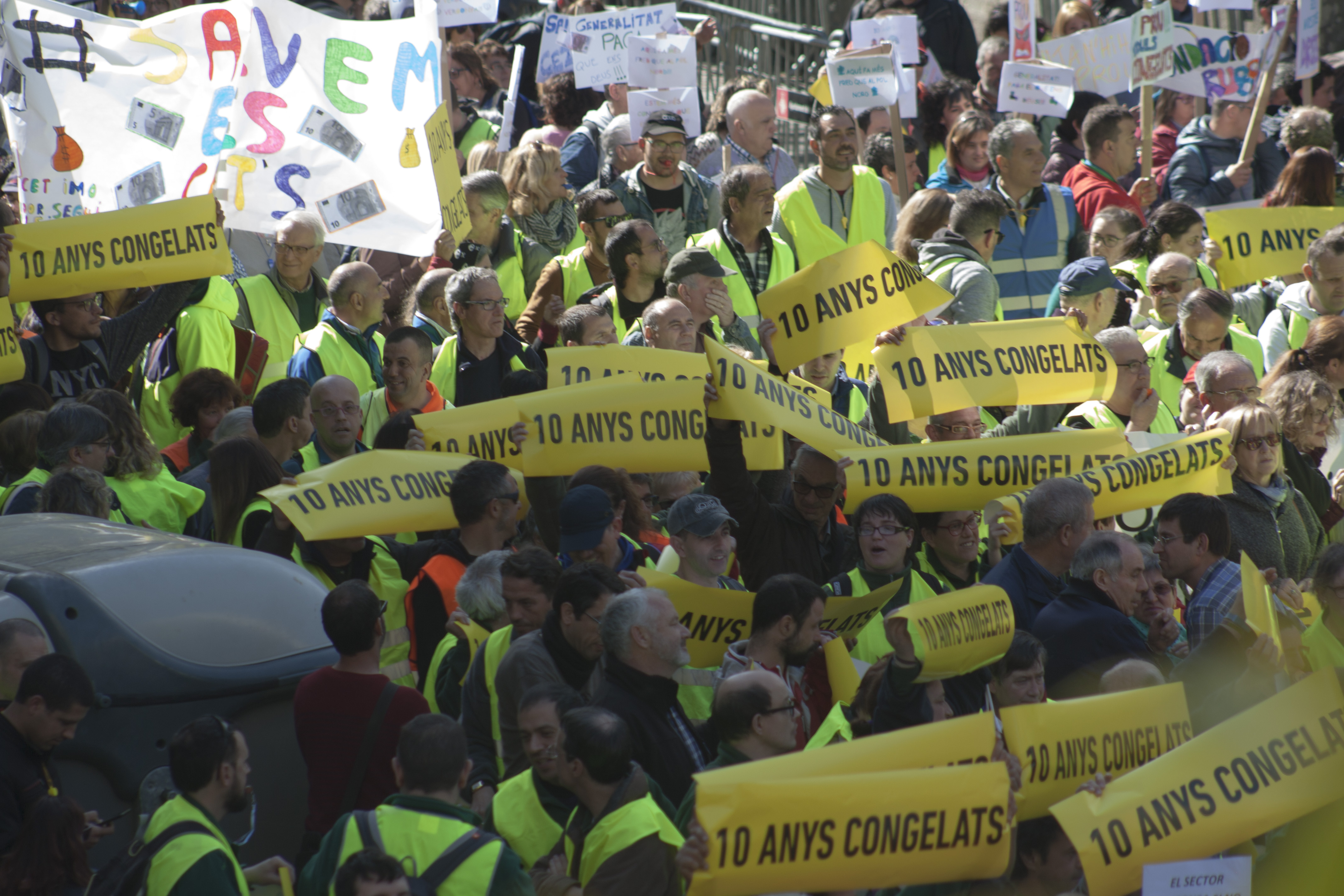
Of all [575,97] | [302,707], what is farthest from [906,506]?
[575,97]

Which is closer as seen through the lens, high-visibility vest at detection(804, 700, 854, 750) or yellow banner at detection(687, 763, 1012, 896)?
yellow banner at detection(687, 763, 1012, 896)

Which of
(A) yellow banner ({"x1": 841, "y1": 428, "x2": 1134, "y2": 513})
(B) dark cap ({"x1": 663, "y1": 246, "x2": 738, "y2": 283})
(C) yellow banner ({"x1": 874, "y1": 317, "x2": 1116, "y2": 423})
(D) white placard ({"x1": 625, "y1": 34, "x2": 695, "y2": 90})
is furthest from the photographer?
(D) white placard ({"x1": 625, "y1": 34, "x2": 695, "y2": 90})

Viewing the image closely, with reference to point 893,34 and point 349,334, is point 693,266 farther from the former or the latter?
point 893,34

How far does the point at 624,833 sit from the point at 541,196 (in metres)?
5.82

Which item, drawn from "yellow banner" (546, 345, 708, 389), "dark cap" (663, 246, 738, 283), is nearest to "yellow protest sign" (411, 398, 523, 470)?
"yellow banner" (546, 345, 708, 389)

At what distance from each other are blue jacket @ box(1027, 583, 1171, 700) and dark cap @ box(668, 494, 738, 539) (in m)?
1.11

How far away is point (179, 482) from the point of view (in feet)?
20.8

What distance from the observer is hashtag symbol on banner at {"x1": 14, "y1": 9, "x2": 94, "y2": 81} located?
771cm

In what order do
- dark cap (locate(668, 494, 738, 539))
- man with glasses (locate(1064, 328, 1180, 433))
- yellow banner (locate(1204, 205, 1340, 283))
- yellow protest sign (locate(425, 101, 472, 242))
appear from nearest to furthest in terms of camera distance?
dark cap (locate(668, 494, 738, 539)) → man with glasses (locate(1064, 328, 1180, 433)) → yellow protest sign (locate(425, 101, 472, 242)) → yellow banner (locate(1204, 205, 1340, 283))

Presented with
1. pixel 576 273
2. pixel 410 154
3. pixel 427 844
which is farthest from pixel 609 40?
pixel 427 844

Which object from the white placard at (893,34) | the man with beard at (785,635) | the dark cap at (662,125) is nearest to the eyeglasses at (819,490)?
the man with beard at (785,635)

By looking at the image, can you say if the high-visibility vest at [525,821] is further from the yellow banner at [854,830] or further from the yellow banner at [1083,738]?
the yellow banner at [1083,738]

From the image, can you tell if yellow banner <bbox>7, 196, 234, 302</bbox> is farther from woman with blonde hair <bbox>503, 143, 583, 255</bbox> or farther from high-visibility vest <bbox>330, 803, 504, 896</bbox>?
high-visibility vest <bbox>330, 803, 504, 896</bbox>

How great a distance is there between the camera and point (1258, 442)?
6.36 meters
